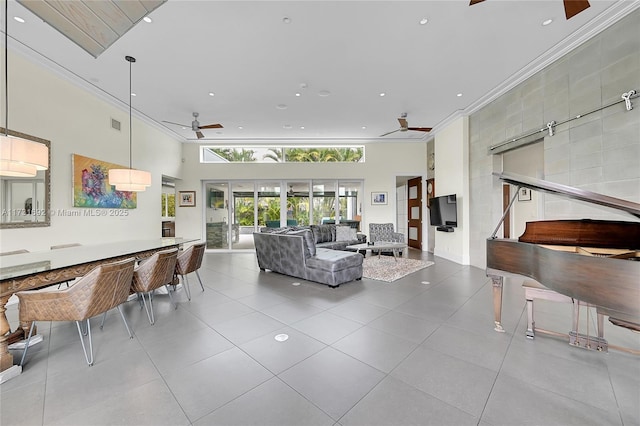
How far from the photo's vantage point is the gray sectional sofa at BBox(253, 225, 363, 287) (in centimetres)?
428

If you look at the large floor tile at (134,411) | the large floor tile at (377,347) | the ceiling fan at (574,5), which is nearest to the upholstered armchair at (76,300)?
the large floor tile at (134,411)

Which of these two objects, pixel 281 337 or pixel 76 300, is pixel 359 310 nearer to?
pixel 281 337

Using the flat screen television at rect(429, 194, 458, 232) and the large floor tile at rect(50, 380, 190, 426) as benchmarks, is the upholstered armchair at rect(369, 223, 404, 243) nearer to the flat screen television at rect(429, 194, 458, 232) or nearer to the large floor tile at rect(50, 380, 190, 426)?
the flat screen television at rect(429, 194, 458, 232)

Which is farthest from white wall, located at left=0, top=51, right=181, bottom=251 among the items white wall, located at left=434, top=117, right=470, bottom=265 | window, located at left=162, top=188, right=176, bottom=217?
white wall, located at left=434, top=117, right=470, bottom=265

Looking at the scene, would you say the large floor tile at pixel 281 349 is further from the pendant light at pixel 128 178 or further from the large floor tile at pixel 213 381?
the pendant light at pixel 128 178

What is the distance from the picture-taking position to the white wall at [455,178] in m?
6.01

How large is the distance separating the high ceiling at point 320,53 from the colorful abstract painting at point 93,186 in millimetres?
1406

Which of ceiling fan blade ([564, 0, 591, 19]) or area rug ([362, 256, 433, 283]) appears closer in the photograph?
ceiling fan blade ([564, 0, 591, 19])

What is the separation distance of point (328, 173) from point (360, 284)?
4.83 m

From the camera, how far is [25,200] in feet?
12.1

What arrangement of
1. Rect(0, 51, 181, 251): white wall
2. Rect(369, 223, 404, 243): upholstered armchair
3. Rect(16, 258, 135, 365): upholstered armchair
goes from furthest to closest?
Rect(369, 223, 404, 243): upholstered armchair, Rect(0, 51, 181, 251): white wall, Rect(16, 258, 135, 365): upholstered armchair

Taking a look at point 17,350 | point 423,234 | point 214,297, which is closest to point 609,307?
point 214,297

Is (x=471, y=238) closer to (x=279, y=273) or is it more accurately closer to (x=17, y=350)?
(x=279, y=273)

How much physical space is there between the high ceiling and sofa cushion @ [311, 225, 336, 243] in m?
3.04
